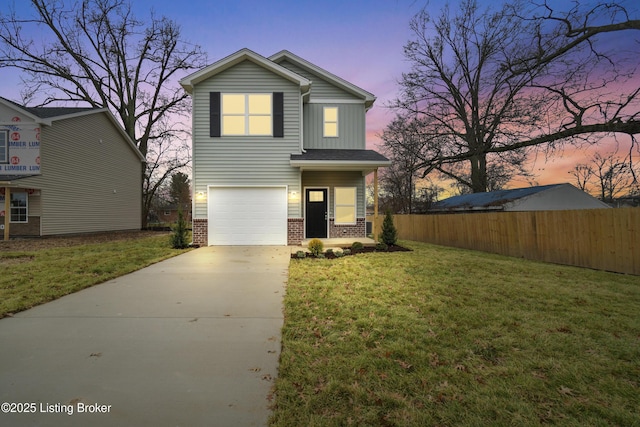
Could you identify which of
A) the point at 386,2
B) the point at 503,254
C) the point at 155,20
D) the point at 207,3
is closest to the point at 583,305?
the point at 386,2

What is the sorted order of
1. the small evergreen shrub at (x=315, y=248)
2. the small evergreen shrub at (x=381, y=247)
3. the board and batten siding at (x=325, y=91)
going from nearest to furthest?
the small evergreen shrub at (x=315, y=248) → the small evergreen shrub at (x=381, y=247) → the board and batten siding at (x=325, y=91)

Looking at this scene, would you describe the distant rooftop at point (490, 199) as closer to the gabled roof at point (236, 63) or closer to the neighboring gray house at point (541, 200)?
the neighboring gray house at point (541, 200)

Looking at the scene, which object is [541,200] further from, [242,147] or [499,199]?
[242,147]

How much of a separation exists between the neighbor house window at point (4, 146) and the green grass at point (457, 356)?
1735 cm

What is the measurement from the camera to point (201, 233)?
11.8 meters

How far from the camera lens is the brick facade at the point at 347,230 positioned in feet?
43.4

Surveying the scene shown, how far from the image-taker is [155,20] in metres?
21.9

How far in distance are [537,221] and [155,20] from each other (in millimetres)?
25794

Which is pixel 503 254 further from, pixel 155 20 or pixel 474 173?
pixel 155 20

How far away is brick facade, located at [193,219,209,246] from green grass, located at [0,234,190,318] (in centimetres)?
143

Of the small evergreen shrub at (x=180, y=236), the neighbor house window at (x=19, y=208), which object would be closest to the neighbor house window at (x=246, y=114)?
the small evergreen shrub at (x=180, y=236)

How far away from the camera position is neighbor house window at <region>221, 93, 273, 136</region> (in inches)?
464

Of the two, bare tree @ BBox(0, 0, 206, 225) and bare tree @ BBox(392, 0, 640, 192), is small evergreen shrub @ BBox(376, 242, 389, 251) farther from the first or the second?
bare tree @ BBox(0, 0, 206, 225)

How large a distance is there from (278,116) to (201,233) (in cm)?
525
